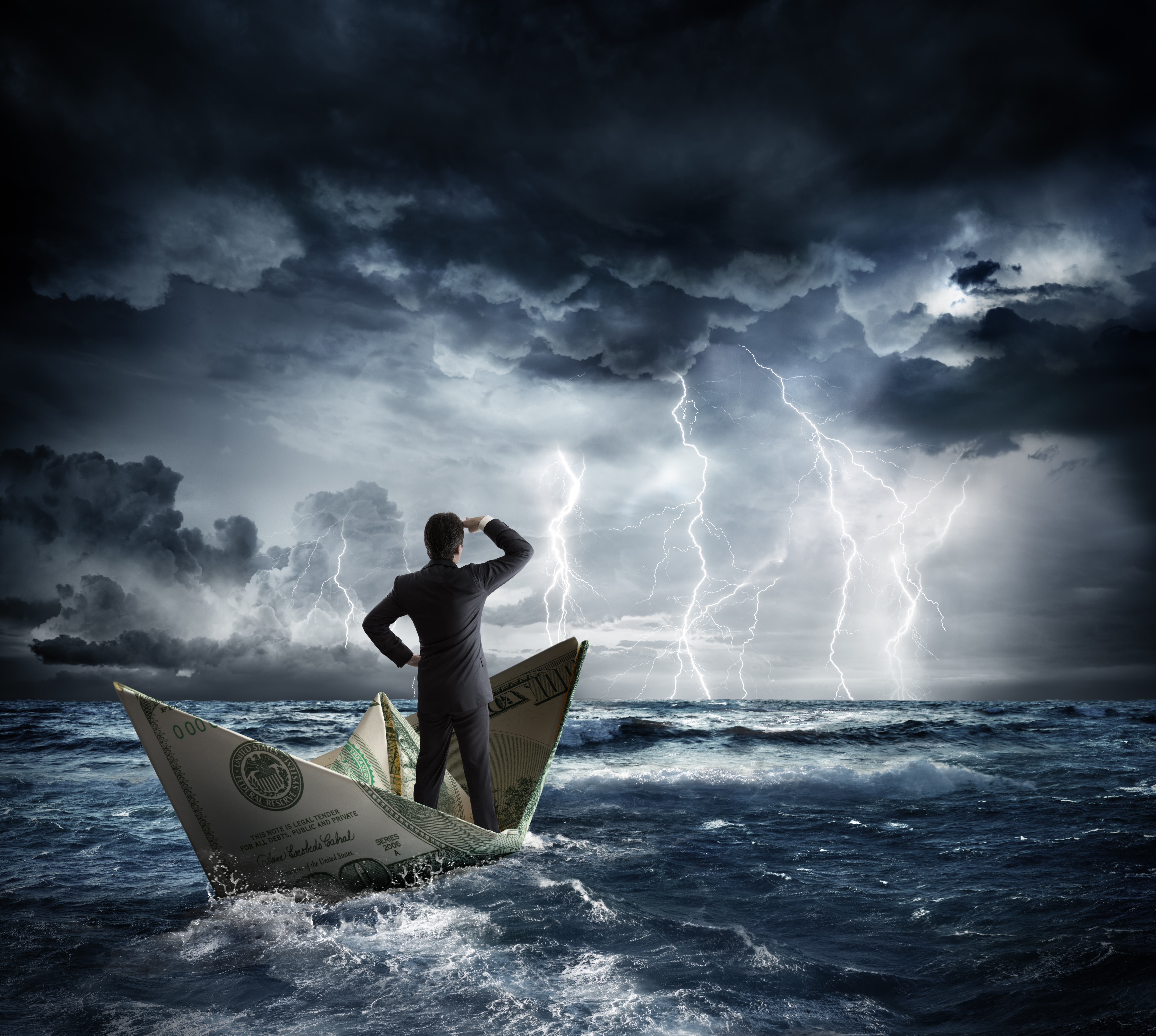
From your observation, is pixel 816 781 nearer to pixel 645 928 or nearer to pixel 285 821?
pixel 645 928

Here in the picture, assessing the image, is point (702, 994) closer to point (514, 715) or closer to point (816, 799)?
point (514, 715)

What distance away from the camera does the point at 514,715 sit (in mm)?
5738

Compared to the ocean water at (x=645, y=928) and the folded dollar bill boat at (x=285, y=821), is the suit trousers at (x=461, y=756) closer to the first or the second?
the folded dollar bill boat at (x=285, y=821)

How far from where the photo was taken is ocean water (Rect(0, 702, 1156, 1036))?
2.68 m

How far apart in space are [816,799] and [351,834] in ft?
23.0

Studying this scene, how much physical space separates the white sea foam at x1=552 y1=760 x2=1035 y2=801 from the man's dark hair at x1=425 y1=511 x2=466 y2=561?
6544 mm

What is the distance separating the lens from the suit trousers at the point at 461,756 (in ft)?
14.0

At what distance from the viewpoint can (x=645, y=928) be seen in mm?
3732

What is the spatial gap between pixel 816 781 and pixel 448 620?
839 centimetres

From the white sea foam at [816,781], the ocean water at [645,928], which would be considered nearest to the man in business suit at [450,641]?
the ocean water at [645,928]

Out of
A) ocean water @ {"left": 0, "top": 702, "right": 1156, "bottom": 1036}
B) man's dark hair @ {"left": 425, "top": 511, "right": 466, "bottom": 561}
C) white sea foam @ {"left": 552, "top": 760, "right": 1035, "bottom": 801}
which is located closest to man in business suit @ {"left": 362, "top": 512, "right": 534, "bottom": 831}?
man's dark hair @ {"left": 425, "top": 511, "right": 466, "bottom": 561}

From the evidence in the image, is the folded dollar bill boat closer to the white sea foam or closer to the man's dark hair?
the man's dark hair

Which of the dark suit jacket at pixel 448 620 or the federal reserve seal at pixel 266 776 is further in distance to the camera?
the dark suit jacket at pixel 448 620

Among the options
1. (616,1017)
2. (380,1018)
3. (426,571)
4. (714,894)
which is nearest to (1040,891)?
(714,894)
